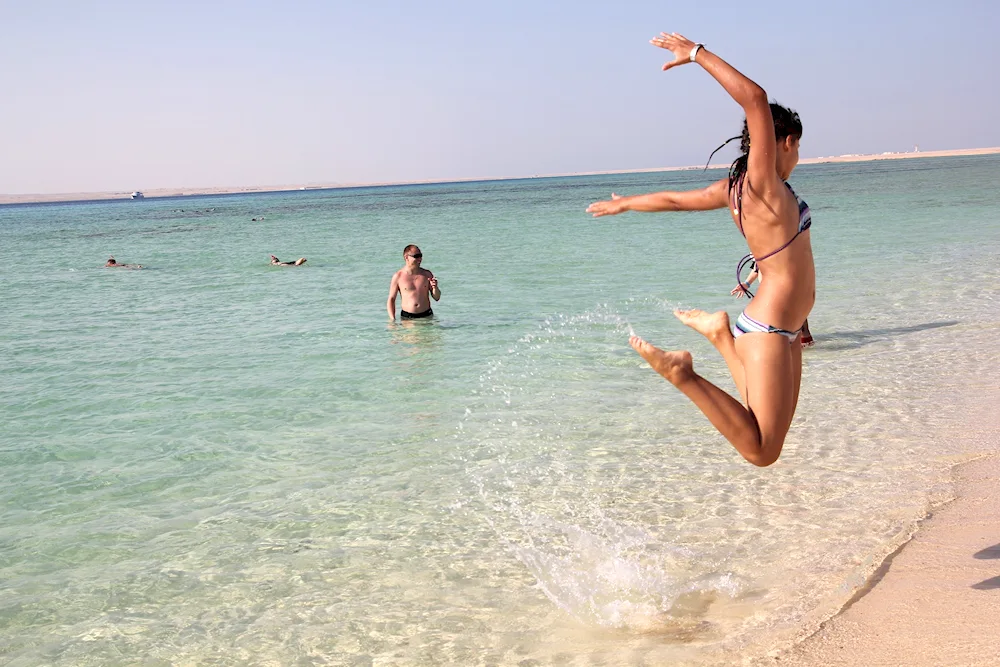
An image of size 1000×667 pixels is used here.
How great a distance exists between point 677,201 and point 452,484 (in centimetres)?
301

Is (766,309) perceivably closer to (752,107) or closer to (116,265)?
(752,107)

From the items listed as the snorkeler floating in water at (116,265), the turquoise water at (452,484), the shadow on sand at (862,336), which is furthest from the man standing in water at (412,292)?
the snorkeler floating in water at (116,265)

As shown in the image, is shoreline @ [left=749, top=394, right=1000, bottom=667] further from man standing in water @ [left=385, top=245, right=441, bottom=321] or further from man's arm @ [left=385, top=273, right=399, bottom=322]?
man's arm @ [left=385, top=273, right=399, bottom=322]

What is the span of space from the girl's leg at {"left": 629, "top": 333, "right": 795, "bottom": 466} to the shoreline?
88 centimetres

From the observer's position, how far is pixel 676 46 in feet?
12.7

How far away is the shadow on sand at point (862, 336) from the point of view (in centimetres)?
1035

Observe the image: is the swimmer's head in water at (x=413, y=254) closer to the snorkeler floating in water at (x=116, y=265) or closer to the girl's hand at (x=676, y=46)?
the girl's hand at (x=676, y=46)

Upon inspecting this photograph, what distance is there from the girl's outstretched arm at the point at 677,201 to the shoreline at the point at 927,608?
2.02m

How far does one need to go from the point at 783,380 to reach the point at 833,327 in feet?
26.8

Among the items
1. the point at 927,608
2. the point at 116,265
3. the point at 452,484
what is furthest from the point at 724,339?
the point at 116,265

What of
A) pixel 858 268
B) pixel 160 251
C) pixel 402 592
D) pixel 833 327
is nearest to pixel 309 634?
pixel 402 592

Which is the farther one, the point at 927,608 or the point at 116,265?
the point at 116,265

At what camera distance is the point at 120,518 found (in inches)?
235

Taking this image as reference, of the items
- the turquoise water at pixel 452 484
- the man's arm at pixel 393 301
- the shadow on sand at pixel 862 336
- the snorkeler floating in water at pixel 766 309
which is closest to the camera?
the snorkeler floating in water at pixel 766 309
